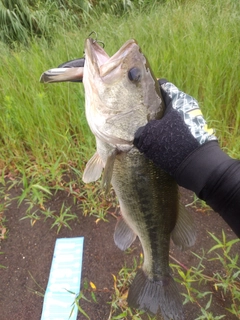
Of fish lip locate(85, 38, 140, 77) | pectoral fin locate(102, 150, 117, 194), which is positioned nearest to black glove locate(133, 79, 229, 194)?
pectoral fin locate(102, 150, 117, 194)

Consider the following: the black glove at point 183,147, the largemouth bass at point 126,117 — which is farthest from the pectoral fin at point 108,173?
the black glove at point 183,147

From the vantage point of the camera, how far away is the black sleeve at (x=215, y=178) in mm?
1163

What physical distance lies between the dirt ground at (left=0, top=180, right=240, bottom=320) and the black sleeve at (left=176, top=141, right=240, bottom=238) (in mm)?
1018

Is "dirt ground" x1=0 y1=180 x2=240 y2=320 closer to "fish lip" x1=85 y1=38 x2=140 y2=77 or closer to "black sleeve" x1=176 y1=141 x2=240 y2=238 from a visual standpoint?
"black sleeve" x1=176 y1=141 x2=240 y2=238

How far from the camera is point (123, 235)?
5.38ft

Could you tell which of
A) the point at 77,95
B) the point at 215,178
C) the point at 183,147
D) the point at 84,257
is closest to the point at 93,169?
the point at 183,147

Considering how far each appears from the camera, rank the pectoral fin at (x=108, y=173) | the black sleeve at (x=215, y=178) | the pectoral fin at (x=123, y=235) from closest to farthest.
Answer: the black sleeve at (x=215, y=178)
the pectoral fin at (x=108, y=173)
the pectoral fin at (x=123, y=235)

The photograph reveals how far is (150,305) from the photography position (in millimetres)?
1608

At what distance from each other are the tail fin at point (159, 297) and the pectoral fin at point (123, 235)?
22 centimetres

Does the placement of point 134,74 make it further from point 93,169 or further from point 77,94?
point 77,94

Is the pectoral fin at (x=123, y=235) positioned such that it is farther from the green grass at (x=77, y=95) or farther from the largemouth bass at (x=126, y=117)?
the green grass at (x=77, y=95)

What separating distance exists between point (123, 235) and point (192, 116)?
2.43 ft

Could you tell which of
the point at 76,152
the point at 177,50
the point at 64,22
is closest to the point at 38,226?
the point at 76,152

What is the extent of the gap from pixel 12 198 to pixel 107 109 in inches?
64.2
